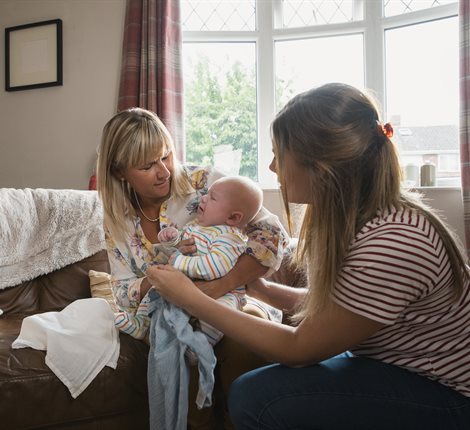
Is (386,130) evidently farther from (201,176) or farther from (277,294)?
(201,176)

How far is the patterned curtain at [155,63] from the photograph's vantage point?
11.2 ft

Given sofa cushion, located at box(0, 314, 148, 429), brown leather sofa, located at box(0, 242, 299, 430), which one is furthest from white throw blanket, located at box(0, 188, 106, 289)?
sofa cushion, located at box(0, 314, 148, 429)

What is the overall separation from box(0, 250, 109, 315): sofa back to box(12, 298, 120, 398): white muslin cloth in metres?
0.67

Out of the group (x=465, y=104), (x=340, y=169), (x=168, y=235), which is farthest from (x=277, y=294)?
(x=465, y=104)

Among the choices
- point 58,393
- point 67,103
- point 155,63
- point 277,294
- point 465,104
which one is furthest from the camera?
point 67,103

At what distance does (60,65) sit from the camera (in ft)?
12.1

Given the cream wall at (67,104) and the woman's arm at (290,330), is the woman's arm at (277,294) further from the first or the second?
the cream wall at (67,104)

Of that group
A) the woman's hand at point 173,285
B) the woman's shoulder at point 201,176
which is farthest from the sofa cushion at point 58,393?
the woman's shoulder at point 201,176

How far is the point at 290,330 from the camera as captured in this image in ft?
3.39

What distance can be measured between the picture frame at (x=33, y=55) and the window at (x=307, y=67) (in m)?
1.02

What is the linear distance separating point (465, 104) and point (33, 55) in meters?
3.25

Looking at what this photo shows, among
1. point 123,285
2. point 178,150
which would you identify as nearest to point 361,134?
point 123,285

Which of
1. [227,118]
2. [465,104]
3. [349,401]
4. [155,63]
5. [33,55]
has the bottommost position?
[349,401]

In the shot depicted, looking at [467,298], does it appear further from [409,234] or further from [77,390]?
[77,390]
